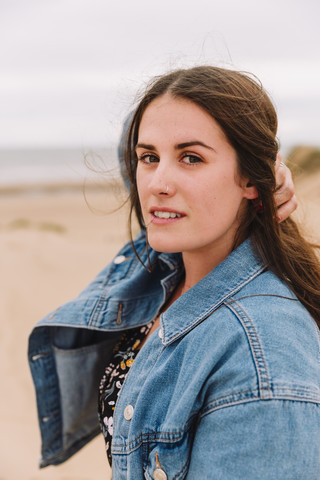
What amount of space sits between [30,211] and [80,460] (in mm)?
13487

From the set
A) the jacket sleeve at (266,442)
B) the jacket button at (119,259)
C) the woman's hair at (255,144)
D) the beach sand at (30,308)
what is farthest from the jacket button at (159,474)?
the beach sand at (30,308)

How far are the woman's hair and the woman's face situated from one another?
0.04m

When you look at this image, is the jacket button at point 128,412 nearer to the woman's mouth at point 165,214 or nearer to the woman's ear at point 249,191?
the woman's mouth at point 165,214

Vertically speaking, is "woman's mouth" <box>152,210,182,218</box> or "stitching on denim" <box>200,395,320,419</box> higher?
"woman's mouth" <box>152,210,182,218</box>

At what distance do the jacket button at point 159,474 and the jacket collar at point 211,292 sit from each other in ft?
1.36

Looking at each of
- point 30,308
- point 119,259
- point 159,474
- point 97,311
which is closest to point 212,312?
point 159,474

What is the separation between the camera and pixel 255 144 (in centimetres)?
171

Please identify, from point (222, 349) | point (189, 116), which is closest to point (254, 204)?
point (189, 116)

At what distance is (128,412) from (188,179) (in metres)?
0.88

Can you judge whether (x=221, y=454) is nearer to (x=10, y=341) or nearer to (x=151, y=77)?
(x=151, y=77)

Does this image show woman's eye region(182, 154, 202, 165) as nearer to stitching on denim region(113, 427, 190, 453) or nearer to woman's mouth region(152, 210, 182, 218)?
woman's mouth region(152, 210, 182, 218)

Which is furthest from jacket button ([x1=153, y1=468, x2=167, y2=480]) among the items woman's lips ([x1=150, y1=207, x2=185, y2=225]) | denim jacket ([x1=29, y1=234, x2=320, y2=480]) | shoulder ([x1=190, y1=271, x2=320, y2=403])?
woman's lips ([x1=150, y1=207, x2=185, y2=225])

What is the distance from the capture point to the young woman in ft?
A: 4.27

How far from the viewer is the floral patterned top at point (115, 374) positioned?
191 cm
